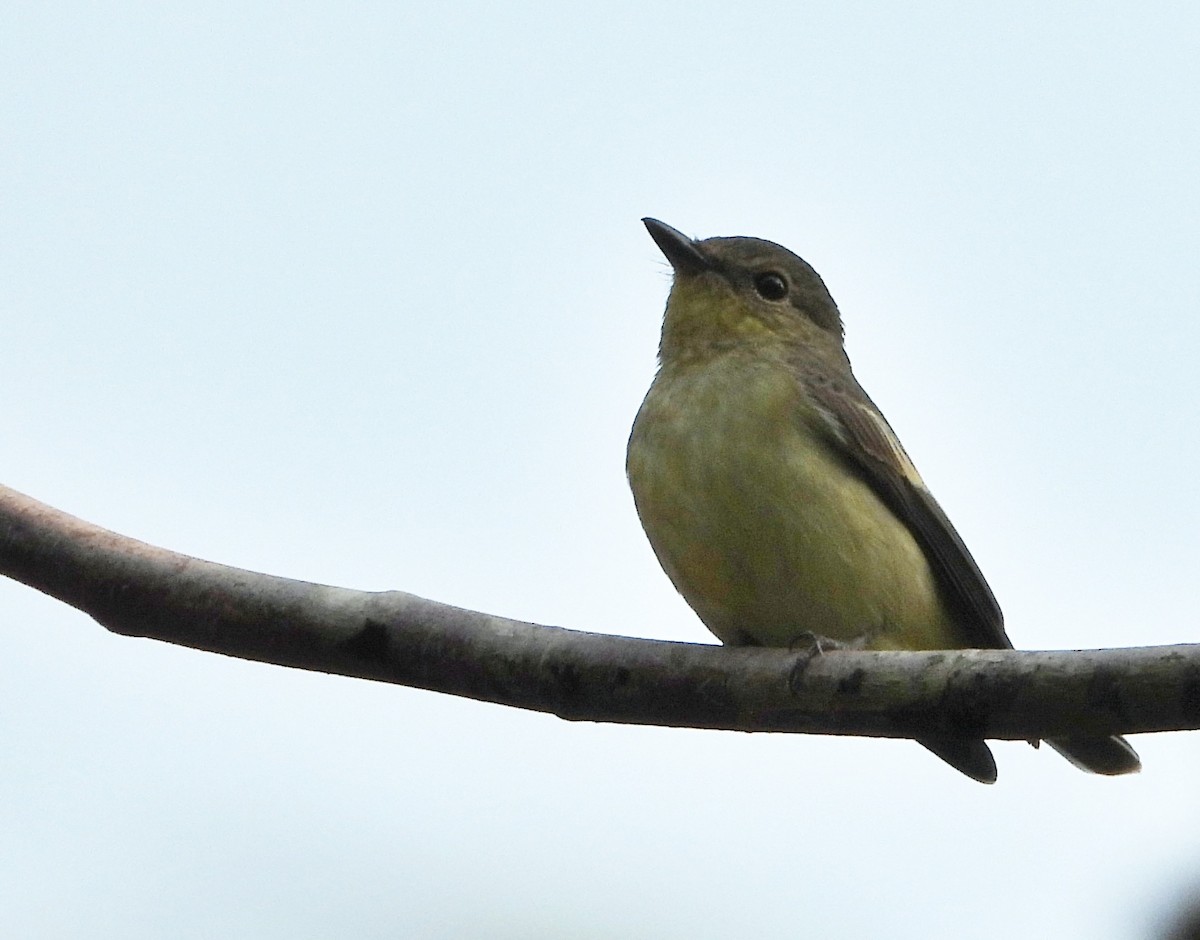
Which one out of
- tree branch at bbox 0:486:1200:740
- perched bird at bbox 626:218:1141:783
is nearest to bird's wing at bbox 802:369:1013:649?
perched bird at bbox 626:218:1141:783

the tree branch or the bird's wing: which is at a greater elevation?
the bird's wing

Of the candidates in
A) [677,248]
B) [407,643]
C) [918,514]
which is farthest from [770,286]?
[407,643]

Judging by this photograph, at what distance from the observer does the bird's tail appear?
5.83 meters

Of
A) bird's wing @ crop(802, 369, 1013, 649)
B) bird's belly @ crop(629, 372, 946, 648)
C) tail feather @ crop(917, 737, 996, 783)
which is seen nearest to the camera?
bird's belly @ crop(629, 372, 946, 648)

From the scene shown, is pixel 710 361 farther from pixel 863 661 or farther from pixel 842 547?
pixel 863 661

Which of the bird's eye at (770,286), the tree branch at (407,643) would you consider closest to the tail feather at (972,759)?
the tree branch at (407,643)

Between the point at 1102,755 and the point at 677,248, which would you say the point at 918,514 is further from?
the point at 677,248

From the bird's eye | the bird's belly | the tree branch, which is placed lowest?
the tree branch

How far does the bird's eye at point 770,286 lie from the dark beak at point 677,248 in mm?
253

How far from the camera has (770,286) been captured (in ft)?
22.8

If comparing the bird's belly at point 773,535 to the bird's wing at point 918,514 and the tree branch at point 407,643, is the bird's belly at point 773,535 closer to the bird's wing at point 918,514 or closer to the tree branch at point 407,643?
the bird's wing at point 918,514

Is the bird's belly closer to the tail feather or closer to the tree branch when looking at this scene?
the tail feather

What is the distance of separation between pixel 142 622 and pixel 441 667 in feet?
2.68

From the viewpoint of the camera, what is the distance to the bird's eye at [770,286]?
22.7 ft
